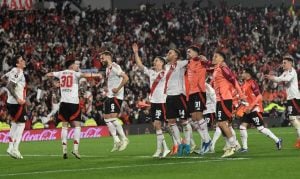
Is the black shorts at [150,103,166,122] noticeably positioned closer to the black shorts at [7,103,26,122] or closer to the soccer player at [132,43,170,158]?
the soccer player at [132,43,170,158]

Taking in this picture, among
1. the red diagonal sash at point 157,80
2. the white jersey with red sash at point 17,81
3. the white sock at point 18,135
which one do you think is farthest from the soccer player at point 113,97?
the white sock at point 18,135

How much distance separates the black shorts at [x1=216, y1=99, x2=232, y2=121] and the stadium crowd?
62.4ft

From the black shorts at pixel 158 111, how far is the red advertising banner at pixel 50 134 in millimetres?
15480

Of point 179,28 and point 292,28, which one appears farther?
point 292,28

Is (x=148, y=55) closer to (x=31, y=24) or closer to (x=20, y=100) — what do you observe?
(x=31, y=24)

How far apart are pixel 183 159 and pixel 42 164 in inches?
131

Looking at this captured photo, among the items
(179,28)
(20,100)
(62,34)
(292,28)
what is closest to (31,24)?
(62,34)

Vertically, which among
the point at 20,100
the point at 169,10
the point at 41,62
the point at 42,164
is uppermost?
the point at 169,10

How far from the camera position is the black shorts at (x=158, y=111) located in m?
20.8

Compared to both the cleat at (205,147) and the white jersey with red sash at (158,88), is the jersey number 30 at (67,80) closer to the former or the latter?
the white jersey with red sash at (158,88)

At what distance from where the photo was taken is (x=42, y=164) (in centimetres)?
1916

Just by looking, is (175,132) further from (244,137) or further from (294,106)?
(294,106)

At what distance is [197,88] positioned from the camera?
20141mm

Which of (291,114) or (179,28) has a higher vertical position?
(179,28)
